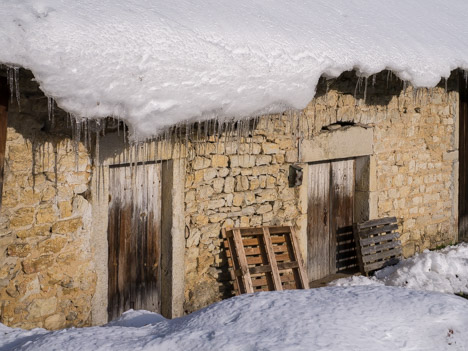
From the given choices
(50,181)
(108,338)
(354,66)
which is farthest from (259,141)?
(108,338)

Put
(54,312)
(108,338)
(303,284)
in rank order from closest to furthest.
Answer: (108,338) → (54,312) → (303,284)

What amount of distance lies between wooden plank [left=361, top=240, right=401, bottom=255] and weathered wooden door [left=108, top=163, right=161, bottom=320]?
2.57 metres

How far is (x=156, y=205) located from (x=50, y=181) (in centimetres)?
113

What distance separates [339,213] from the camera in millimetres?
6910

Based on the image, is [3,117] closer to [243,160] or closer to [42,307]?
[42,307]

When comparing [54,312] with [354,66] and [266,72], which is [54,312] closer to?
[266,72]

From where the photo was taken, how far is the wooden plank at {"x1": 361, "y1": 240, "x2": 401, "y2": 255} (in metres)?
6.91

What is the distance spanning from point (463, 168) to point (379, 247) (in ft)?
7.31

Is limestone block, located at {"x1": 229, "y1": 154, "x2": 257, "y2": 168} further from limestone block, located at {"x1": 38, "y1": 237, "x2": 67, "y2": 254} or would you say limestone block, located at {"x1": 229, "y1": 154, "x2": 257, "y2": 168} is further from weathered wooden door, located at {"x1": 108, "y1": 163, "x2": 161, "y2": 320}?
limestone block, located at {"x1": 38, "y1": 237, "x2": 67, "y2": 254}

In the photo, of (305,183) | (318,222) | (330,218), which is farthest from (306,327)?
(330,218)

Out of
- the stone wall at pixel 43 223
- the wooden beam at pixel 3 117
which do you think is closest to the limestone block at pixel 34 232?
the stone wall at pixel 43 223

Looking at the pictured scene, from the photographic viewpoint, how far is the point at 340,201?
6.91 meters

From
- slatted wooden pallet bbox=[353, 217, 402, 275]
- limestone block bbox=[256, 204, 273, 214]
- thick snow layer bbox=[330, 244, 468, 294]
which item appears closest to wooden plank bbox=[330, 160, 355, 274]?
slatted wooden pallet bbox=[353, 217, 402, 275]

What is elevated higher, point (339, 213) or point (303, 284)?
point (339, 213)
